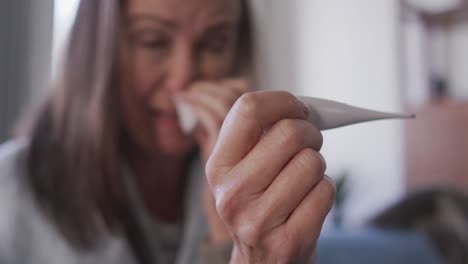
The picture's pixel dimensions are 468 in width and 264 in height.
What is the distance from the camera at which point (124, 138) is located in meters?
0.60

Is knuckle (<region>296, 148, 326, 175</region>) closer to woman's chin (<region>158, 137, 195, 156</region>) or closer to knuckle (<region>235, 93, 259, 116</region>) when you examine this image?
knuckle (<region>235, 93, 259, 116</region>)

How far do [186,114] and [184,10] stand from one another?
10 centimetres

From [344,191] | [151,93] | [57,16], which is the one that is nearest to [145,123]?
[151,93]

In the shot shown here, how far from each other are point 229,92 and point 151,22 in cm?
15

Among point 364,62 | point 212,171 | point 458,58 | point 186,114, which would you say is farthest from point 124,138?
point 458,58

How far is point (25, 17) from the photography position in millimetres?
932

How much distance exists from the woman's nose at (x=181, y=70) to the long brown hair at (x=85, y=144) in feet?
0.27

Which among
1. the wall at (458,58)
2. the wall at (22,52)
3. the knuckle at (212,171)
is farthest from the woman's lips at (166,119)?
the wall at (458,58)

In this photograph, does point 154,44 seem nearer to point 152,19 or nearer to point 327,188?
point 152,19

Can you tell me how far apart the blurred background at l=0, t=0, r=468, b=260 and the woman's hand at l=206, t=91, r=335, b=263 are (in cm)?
99

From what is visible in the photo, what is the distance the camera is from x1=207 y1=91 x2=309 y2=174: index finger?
18 centimetres

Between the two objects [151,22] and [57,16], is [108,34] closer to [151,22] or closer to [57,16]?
[151,22]

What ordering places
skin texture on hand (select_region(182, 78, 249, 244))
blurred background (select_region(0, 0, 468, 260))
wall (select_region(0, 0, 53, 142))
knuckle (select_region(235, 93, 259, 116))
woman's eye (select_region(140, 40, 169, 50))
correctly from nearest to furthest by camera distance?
knuckle (select_region(235, 93, 259, 116))
skin texture on hand (select_region(182, 78, 249, 244))
woman's eye (select_region(140, 40, 169, 50))
wall (select_region(0, 0, 53, 142))
blurred background (select_region(0, 0, 468, 260))

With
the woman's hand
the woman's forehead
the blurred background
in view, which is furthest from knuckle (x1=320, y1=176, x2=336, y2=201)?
the blurred background
